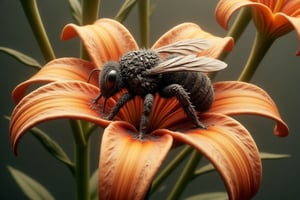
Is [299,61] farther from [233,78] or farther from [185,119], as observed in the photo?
[185,119]

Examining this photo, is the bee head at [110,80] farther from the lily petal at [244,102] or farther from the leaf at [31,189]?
the leaf at [31,189]

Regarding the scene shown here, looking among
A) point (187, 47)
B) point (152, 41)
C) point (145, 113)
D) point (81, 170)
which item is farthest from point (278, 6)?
point (152, 41)

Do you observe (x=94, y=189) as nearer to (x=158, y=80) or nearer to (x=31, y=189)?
(x=31, y=189)

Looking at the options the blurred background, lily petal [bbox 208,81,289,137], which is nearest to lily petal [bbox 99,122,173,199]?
lily petal [bbox 208,81,289,137]

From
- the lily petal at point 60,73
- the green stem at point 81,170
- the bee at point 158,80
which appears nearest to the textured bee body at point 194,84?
the bee at point 158,80

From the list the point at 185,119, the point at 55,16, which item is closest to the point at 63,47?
the point at 55,16

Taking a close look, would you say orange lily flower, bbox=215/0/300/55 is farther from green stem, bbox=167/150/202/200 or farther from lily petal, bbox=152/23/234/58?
green stem, bbox=167/150/202/200
